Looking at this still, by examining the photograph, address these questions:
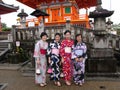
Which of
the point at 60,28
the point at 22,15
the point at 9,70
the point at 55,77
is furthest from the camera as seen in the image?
the point at 22,15

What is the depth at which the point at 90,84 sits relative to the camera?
7488mm

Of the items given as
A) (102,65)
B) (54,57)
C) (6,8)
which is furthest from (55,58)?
(6,8)

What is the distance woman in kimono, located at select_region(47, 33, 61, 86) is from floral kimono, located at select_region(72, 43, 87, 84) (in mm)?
588

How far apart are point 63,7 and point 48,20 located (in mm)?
2049

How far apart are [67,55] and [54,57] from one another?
47 cm

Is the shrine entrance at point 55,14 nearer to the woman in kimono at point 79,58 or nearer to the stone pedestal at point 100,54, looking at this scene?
the stone pedestal at point 100,54

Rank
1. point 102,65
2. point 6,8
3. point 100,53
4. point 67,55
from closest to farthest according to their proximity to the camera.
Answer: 1. point 67,55
2. point 102,65
3. point 100,53
4. point 6,8

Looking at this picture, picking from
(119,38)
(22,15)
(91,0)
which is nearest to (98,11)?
(119,38)

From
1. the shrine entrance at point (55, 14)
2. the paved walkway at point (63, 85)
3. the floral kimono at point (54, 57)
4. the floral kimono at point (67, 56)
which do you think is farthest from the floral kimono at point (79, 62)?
the shrine entrance at point (55, 14)

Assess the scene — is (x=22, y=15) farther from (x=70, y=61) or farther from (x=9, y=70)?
(x=70, y=61)

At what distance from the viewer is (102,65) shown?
8508 millimetres

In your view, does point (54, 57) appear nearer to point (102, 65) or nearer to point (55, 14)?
point (102, 65)

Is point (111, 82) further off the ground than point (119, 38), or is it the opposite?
point (119, 38)

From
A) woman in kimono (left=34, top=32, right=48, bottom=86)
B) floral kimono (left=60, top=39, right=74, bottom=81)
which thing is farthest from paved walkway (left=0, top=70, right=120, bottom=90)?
floral kimono (left=60, top=39, right=74, bottom=81)
